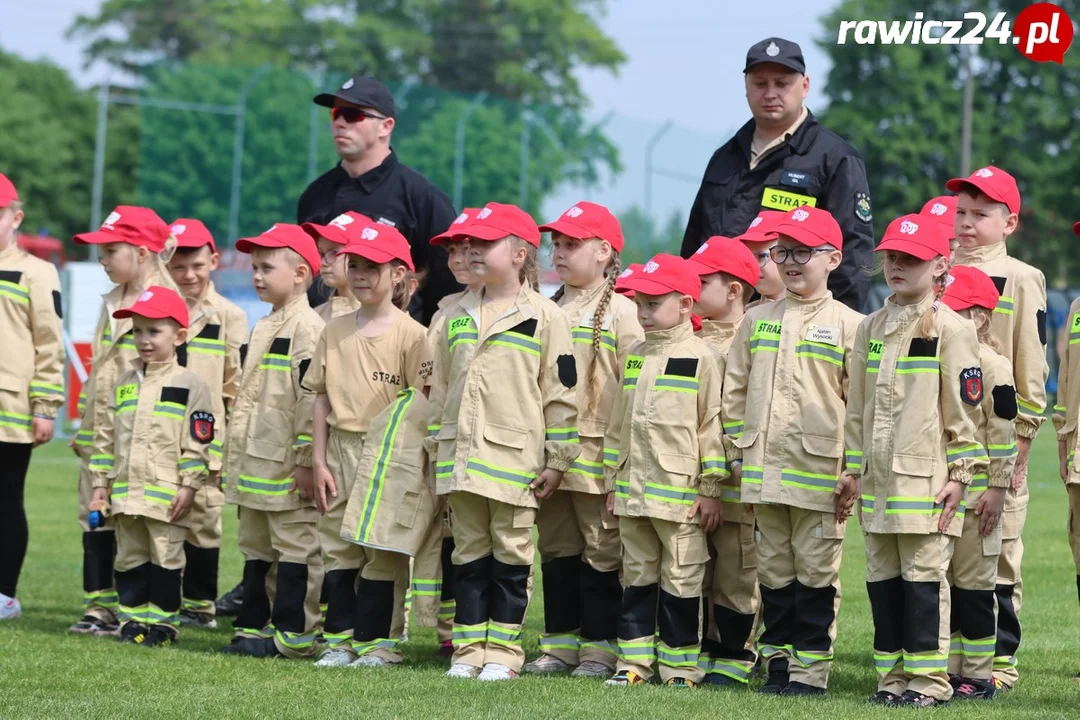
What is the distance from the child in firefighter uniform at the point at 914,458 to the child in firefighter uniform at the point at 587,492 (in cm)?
124

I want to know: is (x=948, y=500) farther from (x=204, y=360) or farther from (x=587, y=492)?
(x=204, y=360)

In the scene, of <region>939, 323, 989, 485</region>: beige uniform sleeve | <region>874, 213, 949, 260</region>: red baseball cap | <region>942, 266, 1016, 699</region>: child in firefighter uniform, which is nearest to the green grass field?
<region>942, 266, 1016, 699</region>: child in firefighter uniform

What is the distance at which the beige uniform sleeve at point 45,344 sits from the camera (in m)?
8.93

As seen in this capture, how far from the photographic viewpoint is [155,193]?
126ft

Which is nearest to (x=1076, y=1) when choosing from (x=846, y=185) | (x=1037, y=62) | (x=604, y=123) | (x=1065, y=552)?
(x=1037, y=62)

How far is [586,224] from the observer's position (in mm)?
7398

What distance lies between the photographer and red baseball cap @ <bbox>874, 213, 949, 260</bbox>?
21.1 feet

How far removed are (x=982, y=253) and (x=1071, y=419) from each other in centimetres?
86

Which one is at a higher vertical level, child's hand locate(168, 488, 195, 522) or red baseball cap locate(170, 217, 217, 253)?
red baseball cap locate(170, 217, 217, 253)

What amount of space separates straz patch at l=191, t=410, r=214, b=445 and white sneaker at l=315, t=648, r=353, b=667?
135cm

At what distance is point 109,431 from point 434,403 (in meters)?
1.99

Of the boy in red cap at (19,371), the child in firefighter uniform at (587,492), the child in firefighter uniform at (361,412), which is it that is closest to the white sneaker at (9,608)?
the boy in red cap at (19,371)

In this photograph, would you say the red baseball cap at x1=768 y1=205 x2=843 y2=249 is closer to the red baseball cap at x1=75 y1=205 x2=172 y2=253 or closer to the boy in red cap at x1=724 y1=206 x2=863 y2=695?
the boy in red cap at x1=724 y1=206 x2=863 y2=695

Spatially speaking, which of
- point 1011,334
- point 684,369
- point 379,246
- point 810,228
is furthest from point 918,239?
point 379,246
